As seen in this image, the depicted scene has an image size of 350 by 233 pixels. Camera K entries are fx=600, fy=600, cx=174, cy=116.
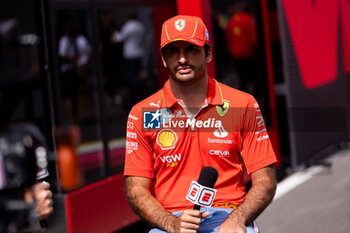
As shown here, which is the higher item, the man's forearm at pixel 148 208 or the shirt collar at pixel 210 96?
the shirt collar at pixel 210 96

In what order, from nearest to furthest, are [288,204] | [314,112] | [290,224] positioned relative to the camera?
[290,224]
[288,204]
[314,112]

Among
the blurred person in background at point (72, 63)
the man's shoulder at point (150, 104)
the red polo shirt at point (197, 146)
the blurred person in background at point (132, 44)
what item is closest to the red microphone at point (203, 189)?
the red polo shirt at point (197, 146)

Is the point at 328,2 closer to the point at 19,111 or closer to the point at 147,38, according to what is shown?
the point at 147,38

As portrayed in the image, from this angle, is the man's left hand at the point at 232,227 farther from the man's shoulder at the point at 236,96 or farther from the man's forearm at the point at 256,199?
the man's shoulder at the point at 236,96

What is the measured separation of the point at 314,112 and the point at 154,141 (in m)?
5.14

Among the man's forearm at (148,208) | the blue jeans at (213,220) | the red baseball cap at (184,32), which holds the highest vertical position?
the red baseball cap at (184,32)

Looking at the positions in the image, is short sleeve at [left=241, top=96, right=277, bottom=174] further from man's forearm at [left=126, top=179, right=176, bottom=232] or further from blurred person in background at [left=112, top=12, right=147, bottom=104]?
blurred person in background at [left=112, top=12, right=147, bottom=104]

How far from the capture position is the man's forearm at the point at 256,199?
8.77 ft

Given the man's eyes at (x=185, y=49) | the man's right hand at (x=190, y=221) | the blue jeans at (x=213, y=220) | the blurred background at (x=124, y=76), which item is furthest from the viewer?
the blurred background at (x=124, y=76)

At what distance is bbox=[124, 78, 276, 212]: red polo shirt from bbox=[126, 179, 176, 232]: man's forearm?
0.08 metres

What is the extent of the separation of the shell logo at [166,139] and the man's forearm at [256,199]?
422 mm

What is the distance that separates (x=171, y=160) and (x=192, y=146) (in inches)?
4.7

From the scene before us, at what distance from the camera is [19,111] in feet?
14.8

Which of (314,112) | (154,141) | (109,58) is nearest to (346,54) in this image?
(314,112)
